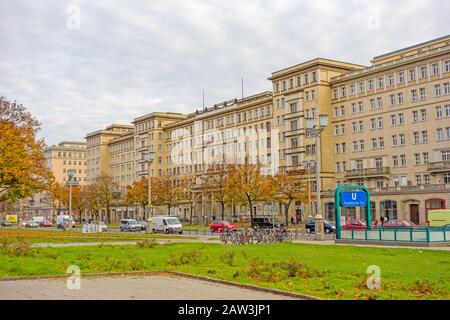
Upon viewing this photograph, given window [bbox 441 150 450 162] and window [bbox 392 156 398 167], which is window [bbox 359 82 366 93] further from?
window [bbox 441 150 450 162]

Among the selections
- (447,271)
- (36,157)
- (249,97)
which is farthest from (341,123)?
(447,271)

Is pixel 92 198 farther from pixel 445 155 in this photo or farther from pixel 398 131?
pixel 445 155

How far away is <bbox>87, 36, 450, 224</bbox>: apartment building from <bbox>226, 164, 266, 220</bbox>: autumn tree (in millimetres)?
8480

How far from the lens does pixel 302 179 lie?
86750 mm

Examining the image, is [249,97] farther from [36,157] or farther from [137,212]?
[36,157]

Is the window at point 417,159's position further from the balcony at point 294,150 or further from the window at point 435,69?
the balcony at point 294,150

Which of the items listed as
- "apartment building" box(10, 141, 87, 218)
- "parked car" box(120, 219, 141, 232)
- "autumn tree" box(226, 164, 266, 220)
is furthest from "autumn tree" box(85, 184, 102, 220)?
"apartment building" box(10, 141, 87, 218)

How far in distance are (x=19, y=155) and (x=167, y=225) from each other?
66.9 feet

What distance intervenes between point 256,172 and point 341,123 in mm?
17067

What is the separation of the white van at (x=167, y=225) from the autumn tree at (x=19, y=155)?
52.6 feet

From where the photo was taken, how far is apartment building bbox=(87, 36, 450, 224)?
72625mm

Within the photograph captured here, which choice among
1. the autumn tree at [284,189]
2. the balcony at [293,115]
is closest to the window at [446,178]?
the autumn tree at [284,189]

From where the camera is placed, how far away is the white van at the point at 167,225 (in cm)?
6269

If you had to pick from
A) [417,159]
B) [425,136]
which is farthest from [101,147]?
[425,136]
